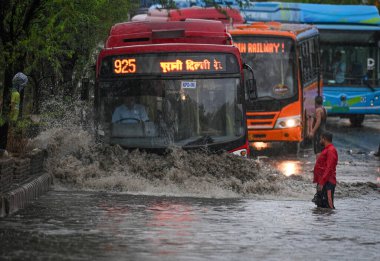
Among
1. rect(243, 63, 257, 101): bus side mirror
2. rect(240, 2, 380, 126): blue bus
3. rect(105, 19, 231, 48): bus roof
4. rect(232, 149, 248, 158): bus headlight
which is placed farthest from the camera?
rect(240, 2, 380, 126): blue bus

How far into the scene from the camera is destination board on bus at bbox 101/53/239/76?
20.8 m

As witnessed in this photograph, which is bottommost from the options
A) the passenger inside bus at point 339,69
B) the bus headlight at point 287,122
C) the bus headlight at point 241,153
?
the bus headlight at point 287,122

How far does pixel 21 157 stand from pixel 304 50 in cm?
1698

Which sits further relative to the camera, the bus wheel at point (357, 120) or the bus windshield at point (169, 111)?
the bus wheel at point (357, 120)

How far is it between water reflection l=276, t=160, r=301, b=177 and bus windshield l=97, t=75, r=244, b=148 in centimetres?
362

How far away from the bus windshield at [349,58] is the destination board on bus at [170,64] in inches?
785

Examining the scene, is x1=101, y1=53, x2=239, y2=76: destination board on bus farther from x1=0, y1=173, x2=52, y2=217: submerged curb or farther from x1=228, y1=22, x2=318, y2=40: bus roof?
x1=228, y1=22, x2=318, y2=40: bus roof

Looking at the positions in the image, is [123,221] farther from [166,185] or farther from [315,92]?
[315,92]

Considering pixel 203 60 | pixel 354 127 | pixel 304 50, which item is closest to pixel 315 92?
pixel 304 50

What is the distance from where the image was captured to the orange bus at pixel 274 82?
3052 centimetres

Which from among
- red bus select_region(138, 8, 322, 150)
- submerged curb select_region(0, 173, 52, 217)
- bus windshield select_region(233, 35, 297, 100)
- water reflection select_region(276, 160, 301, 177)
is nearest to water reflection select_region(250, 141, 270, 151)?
red bus select_region(138, 8, 322, 150)

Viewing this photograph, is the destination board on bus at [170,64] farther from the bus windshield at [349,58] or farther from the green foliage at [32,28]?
the bus windshield at [349,58]

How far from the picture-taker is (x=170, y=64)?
20797mm

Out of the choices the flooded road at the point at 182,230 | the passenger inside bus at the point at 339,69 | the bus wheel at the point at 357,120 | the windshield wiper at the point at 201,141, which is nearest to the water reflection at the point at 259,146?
the passenger inside bus at the point at 339,69
